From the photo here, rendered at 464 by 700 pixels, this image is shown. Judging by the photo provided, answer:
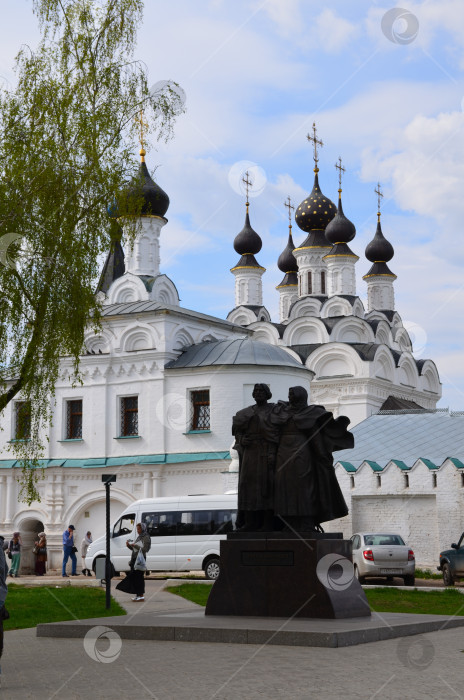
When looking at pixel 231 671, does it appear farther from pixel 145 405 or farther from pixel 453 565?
pixel 145 405

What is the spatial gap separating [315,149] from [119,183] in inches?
1617

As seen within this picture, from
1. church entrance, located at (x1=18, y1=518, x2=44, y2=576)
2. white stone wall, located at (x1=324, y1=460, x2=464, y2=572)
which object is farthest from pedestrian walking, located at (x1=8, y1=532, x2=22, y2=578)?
white stone wall, located at (x1=324, y1=460, x2=464, y2=572)

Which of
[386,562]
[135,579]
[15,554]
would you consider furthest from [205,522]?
[135,579]

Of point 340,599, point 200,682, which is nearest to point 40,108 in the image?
point 340,599

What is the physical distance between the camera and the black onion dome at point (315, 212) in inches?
2051

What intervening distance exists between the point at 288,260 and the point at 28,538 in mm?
30059

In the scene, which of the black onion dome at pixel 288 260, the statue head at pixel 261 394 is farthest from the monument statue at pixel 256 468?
the black onion dome at pixel 288 260

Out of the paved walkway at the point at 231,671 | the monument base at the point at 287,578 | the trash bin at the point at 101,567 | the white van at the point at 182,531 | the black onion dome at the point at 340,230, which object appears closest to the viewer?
the paved walkway at the point at 231,671

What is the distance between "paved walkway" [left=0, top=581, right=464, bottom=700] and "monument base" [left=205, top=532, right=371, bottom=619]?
2.84ft

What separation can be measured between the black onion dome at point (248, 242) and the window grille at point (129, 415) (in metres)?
24.2

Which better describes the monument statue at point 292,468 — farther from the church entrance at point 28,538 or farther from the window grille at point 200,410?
the church entrance at point 28,538

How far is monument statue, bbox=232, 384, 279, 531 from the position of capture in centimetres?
1074

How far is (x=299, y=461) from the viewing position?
1062cm

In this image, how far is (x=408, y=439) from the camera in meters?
26.2
